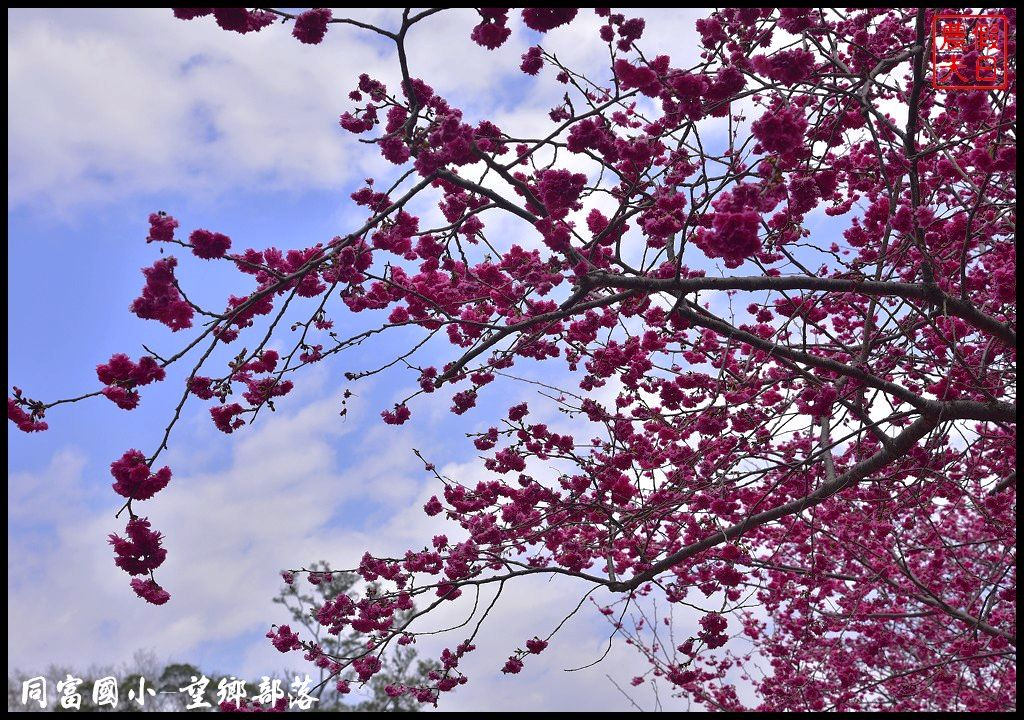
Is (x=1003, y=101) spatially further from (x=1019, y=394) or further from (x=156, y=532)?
(x=156, y=532)

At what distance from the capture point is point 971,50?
4.75 m

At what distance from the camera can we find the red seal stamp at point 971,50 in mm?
4703

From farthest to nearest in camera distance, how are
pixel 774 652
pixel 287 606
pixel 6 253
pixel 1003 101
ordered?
pixel 287 606 < pixel 774 652 < pixel 1003 101 < pixel 6 253

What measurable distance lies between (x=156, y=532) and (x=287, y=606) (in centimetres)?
1526

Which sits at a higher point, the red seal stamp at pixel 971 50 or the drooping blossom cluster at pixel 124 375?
the red seal stamp at pixel 971 50

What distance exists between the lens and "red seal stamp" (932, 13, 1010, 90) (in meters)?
4.70

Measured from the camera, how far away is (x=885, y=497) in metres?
6.18

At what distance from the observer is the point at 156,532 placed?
359 centimetres

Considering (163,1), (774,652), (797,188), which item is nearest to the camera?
(163,1)

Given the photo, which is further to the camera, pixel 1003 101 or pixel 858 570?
pixel 858 570

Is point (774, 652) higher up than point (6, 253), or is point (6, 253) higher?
point (6, 253)

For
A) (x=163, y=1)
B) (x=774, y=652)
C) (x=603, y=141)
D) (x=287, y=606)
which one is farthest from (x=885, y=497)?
(x=287, y=606)

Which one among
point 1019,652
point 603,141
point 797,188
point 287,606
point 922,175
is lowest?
point 1019,652

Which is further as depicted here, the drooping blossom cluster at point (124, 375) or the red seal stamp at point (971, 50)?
the red seal stamp at point (971, 50)
